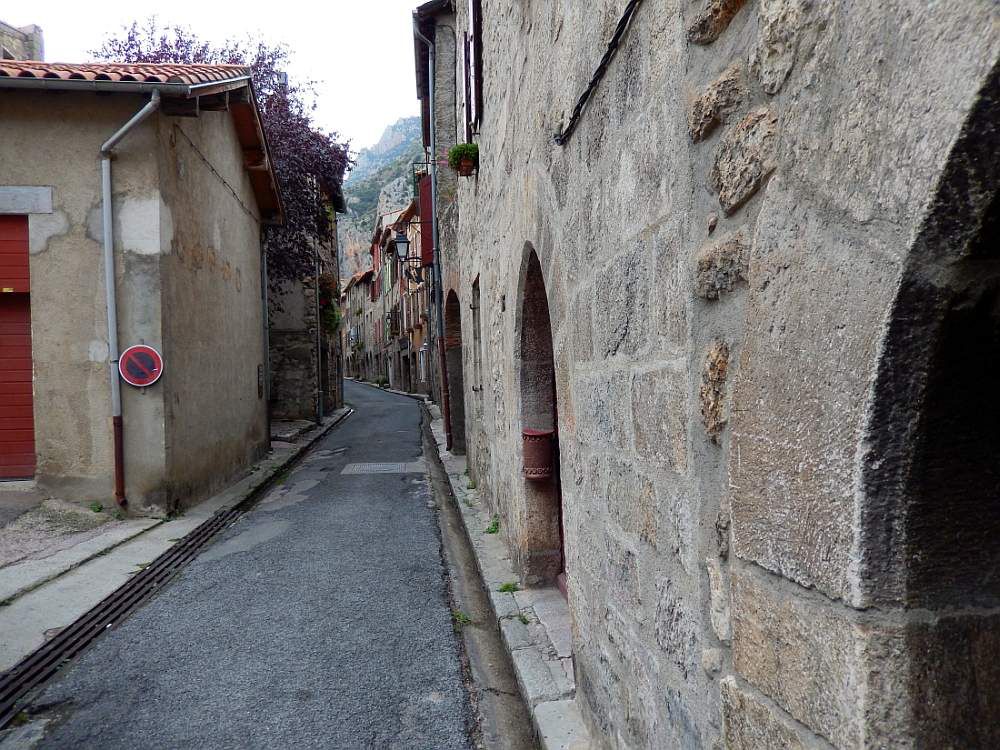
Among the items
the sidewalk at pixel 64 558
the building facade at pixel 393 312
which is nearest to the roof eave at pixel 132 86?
the sidewalk at pixel 64 558

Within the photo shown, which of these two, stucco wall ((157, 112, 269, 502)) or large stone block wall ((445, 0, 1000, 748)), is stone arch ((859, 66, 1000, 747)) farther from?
stucco wall ((157, 112, 269, 502))

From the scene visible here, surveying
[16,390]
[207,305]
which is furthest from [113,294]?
[207,305]

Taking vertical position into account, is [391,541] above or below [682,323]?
below

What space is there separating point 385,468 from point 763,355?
9.53 m

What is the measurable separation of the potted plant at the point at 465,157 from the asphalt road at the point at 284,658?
3.37 metres

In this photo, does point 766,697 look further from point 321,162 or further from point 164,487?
point 321,162

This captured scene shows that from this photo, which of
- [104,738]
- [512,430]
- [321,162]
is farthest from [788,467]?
[321,162]

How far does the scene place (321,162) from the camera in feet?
48.8

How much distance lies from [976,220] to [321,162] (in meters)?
15.3

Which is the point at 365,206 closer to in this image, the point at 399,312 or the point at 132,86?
the point at 399,312

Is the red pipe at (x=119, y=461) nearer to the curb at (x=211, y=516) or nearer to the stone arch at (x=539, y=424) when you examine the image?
the curb at (x=211, y=516)

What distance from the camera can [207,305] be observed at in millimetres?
8711

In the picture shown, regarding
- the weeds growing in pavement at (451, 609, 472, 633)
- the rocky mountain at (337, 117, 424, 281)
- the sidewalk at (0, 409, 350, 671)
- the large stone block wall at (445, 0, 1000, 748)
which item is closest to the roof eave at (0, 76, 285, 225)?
the sidewalk at (0, 409, 350, 671)

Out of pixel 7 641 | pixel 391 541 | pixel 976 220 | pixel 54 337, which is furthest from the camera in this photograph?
pixel 54 337
